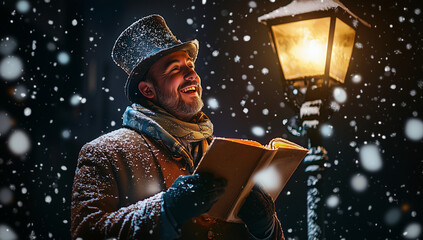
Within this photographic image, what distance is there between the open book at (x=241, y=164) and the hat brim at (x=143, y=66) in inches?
42.1

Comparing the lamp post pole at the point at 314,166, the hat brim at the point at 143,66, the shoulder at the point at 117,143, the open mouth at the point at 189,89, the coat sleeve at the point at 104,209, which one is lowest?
the lamp post pole at the point at 314,166

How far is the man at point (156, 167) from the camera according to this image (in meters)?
2.30

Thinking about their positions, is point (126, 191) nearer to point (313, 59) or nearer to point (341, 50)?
point (313, 59)

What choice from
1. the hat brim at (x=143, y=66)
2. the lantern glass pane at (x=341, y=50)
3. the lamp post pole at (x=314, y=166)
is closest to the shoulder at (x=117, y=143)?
the hat brim at (x=143, y=66)

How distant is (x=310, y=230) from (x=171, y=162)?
1.64 metres

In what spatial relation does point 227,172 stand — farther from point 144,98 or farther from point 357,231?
point 357,231

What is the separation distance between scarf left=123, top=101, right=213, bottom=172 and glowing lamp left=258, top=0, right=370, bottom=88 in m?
1.29

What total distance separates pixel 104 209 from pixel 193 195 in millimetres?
559

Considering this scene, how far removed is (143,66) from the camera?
3.14 m

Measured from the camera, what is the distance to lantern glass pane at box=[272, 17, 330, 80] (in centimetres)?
376

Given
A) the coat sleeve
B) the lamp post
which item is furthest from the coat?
the lamp post

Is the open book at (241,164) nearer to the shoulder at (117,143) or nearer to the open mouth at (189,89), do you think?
the shoulder at (117,143)

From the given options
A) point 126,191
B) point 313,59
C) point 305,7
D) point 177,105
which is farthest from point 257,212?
point 305,7

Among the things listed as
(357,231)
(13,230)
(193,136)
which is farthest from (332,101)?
(13,230)
